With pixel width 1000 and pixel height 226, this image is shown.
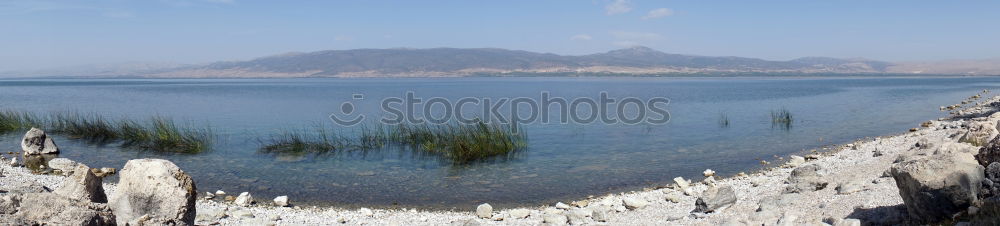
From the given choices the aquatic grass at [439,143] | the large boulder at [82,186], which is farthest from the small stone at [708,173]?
the large boulder at [82,186]

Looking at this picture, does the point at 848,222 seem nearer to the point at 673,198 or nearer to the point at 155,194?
the point at 673,198

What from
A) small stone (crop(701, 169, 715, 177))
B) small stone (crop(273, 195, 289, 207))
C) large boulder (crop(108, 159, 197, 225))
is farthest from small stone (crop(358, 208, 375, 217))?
small stone (crop(701, 169, 715, 177))

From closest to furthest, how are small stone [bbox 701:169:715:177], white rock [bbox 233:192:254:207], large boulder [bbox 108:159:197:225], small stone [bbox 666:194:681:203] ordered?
large boulder [bbox 108:159:197:225] < small stone [bbox 666:194:681:203] < white rock [bbox 233:192:254:207] < small stone [bbox 701:169:715:177]

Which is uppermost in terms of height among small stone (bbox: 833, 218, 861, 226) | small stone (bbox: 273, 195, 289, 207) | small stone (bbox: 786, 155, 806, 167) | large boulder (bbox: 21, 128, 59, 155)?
small stone (bbox: 833, 218, 861, 226)

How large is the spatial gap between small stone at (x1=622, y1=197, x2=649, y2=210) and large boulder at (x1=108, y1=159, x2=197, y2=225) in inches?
259

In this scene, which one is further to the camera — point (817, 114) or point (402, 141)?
point (817, 114)

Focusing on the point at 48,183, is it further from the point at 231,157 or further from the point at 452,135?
the point at 452,135

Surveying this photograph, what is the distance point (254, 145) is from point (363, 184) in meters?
8.80

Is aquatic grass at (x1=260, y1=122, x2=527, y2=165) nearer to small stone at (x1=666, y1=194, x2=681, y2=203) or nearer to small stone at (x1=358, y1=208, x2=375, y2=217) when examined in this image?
small stone at (x1=358, y1=208, x2=375, y2=217)

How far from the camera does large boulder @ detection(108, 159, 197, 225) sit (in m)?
7.34

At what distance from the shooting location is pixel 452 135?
19.3m

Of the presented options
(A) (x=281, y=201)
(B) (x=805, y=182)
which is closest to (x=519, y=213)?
(B) (x=805, y=182)

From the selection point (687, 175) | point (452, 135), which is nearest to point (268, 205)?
point (452, 135)

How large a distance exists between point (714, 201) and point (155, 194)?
7.51m
